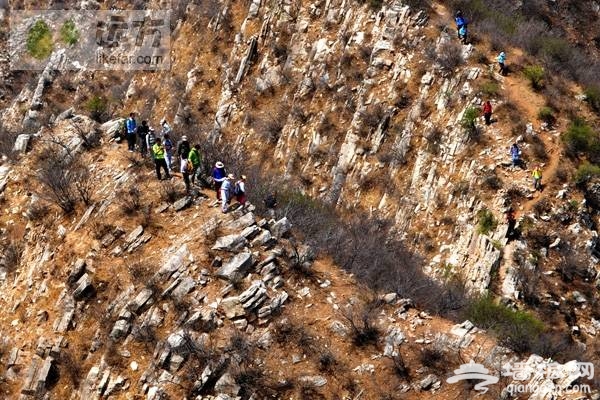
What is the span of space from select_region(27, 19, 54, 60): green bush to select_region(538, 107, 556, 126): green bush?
1494 inches

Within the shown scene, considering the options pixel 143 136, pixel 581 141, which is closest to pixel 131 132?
pixel 143 136

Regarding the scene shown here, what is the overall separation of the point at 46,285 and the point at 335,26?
71.3 ft

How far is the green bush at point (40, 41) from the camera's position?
47625 millimetres

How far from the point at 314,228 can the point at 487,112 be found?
10.9 metres

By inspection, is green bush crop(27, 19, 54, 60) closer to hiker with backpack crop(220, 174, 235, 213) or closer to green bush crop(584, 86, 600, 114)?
hiker with backpack crop(220, 174, 235, 213)

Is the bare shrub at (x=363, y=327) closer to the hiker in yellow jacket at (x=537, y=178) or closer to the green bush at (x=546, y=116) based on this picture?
the hiker in yellow jacket at (x=537, y=178)

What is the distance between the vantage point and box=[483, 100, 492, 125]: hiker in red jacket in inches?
972

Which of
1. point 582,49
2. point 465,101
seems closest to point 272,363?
point 465,101

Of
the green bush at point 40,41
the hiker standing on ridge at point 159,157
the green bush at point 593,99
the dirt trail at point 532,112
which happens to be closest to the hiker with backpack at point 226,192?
the hiker standing on ridge at point 159,157

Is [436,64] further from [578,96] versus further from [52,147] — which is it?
[52,147]

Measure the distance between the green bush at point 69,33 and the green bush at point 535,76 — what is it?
34595mm

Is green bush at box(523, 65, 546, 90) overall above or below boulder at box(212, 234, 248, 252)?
above

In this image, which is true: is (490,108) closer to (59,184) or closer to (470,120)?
(470,120)

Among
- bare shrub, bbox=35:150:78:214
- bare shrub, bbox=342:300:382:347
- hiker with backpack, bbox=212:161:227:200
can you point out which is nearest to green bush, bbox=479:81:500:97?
hiker with backpack, bbox=212:161:227:200
